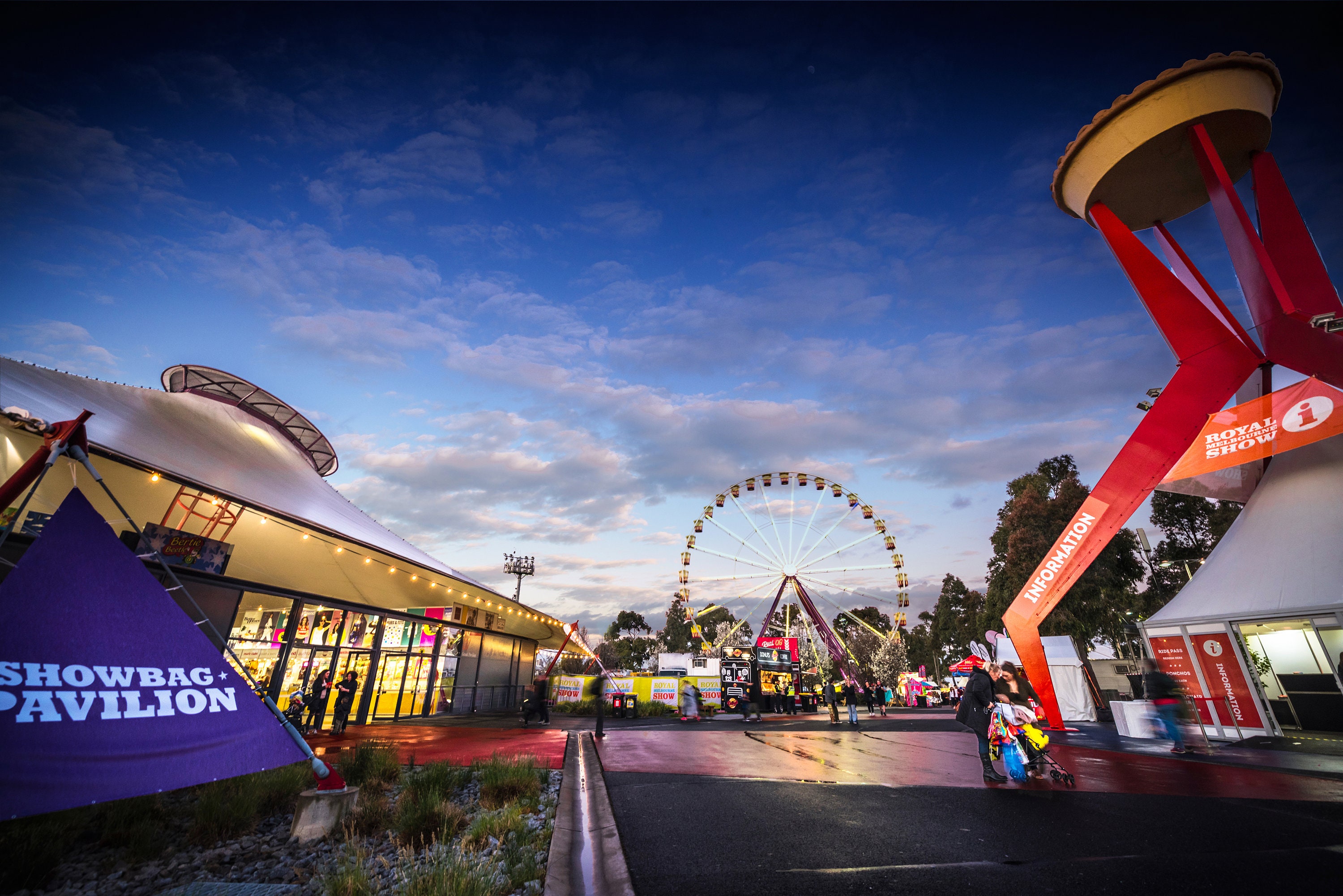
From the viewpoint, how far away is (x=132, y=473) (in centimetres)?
981

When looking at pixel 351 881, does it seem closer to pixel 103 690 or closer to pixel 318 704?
pixel 103 690

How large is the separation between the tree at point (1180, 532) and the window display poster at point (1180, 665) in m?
17.4

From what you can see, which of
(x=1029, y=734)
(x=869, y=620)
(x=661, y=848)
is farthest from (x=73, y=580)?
(x=869, y=620)

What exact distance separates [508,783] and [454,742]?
636cm

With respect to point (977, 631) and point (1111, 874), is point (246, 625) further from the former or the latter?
point (977, 631)

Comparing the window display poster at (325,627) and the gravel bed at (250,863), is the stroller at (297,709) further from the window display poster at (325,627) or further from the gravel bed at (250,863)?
the gravel bed at (250,863)

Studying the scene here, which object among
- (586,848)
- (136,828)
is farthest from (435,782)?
(586,848)

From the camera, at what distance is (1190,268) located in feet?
41.0

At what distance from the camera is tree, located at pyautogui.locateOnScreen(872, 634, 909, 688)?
62.5m

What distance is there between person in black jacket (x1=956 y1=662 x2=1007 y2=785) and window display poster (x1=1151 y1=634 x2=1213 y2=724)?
9291mm

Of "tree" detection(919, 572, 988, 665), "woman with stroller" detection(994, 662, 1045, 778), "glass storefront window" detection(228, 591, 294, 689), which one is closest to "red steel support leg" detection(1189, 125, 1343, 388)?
"woman with stroller" detection(994, 662, 1045, 778)

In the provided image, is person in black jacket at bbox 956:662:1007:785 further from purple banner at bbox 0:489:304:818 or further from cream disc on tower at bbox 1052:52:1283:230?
cream disc on tower at bbox 1052:52:1283:230

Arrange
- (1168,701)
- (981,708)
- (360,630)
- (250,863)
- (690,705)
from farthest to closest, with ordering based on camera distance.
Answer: (690,705), (360,630), (1168,701), (981,708), (250,863)

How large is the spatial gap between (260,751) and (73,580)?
5.98 feet
